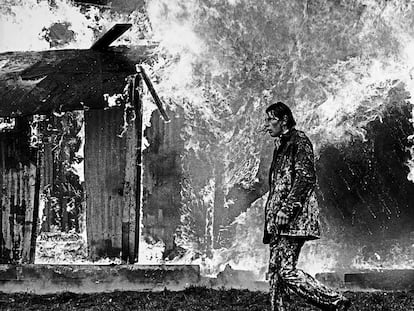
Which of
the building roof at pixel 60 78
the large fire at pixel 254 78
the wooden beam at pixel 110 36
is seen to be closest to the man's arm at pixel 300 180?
the large fire at pixel 254 78

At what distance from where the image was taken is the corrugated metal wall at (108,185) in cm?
864

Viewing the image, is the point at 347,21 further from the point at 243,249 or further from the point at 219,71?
the point at 243,249

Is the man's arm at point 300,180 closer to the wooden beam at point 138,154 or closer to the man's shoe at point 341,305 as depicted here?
the man's shoe at point 341,305

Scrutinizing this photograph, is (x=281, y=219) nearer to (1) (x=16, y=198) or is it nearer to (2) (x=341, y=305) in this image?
(2) (x=341, y=305)

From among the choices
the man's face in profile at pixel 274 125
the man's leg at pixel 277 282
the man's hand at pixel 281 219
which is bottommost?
the man's leg at pixel 277 282

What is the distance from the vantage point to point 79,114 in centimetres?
868

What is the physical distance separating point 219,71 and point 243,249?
7.61ft

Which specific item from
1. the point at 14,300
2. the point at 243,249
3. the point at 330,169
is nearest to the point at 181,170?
the point at 243,249

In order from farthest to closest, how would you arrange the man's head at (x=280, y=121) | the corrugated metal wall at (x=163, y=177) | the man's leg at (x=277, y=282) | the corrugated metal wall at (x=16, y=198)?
Result: the corrugated metal wall at (x=163, y=177) → the corrugated metal wall at (x=16, y=198) → the man's head at (x=280, y=121) → the man's leg at (x=277, y=282)

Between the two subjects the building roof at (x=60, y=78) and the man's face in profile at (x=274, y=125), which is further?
the building roof at (x=60, y=78)

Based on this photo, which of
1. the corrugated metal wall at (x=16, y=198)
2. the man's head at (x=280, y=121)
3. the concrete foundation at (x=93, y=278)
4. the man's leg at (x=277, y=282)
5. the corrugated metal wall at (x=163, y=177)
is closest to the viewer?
the man's leg at (x=277, y=282)

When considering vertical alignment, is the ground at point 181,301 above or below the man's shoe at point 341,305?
below

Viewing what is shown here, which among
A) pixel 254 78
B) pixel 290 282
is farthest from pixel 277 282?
pixel 254 78

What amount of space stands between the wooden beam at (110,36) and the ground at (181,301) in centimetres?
314
